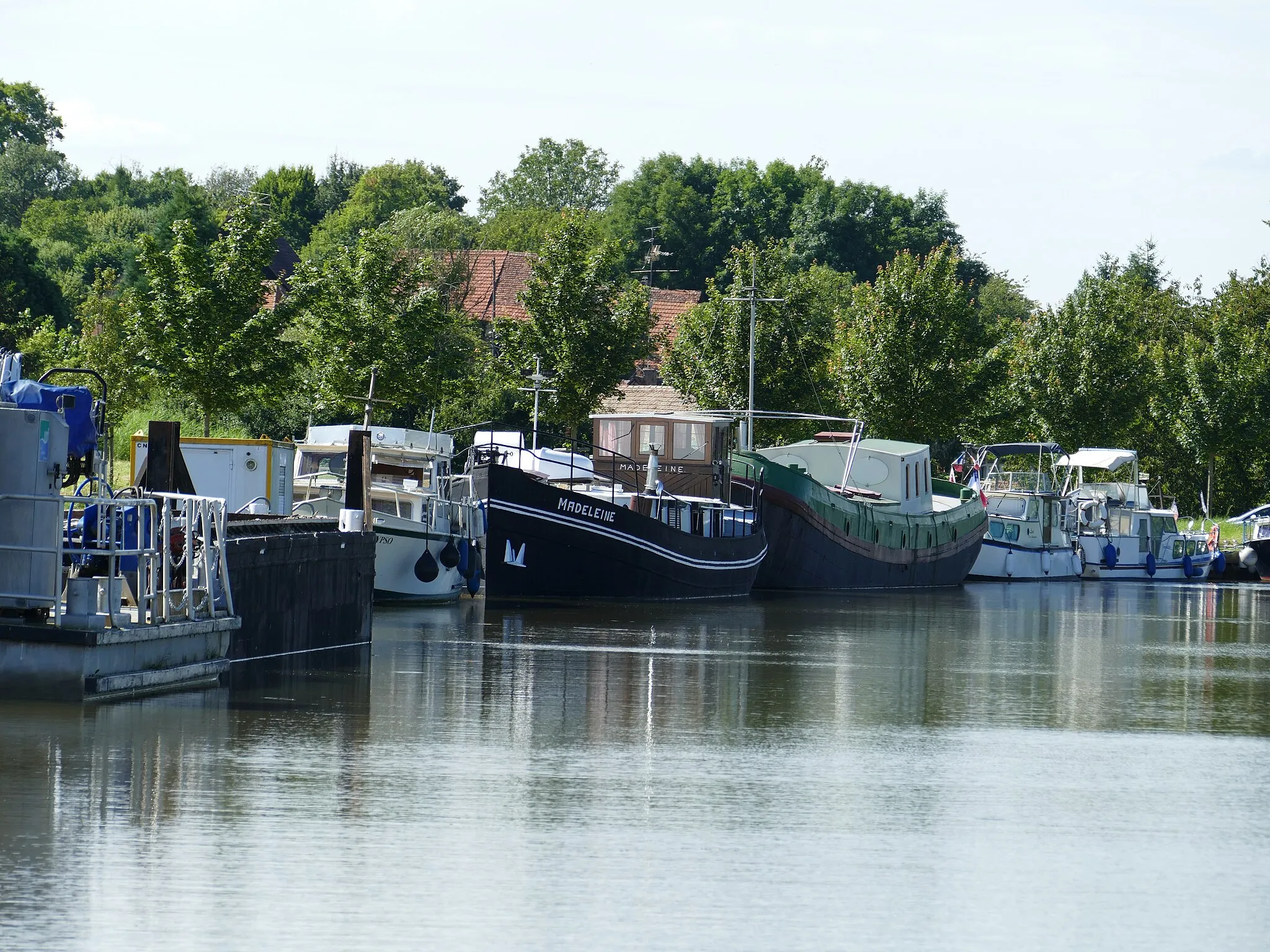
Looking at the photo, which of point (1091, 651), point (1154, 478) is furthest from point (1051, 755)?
point (1154, 478)

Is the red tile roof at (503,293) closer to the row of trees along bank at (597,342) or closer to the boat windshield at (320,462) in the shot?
the row of trees along bank at (597,342)

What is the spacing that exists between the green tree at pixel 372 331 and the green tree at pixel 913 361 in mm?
13997

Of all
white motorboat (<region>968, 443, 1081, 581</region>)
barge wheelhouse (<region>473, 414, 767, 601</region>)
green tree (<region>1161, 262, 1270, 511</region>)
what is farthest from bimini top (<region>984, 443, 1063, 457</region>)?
barge wheelhouse (<region>473, 414, 767, 601</region>)

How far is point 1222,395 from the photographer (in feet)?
200

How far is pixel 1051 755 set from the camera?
1353cm

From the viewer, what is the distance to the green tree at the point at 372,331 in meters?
46.4

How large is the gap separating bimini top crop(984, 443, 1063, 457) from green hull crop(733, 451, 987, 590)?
6.93 metres

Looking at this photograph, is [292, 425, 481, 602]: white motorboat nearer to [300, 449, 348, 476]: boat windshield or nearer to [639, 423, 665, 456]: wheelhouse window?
[300, 449, 348, 476]: boat windshield

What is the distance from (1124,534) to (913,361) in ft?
27.7

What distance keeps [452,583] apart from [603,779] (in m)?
17.4

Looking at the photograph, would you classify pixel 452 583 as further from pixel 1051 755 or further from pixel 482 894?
pixel 482 894

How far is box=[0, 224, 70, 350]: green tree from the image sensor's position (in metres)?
62.9

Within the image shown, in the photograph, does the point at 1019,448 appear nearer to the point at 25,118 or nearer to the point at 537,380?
the point at 537,380

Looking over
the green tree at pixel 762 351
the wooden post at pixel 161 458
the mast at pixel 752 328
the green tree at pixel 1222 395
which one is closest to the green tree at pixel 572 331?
the mast at pixel 752 328
